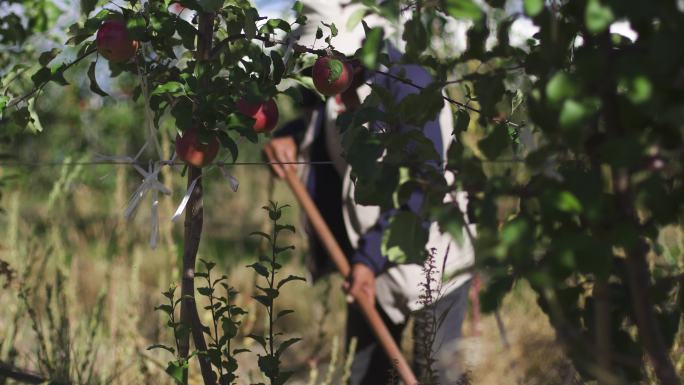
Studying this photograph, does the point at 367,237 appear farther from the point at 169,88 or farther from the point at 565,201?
the point at 565,201

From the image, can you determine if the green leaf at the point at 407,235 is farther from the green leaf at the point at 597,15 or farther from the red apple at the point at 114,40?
the red apple at the point at 114,40

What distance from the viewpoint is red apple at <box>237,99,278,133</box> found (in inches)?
64.7

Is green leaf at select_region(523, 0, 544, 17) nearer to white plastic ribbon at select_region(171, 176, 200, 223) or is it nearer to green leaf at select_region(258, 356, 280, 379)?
white plastic ribbon at select_region(171, 176, 200, 223)

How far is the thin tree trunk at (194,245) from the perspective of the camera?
170cm

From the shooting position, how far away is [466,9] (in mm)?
1106

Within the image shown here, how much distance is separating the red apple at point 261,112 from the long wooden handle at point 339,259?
0.82 metres

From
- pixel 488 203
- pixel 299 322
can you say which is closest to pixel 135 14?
pixel 488 203

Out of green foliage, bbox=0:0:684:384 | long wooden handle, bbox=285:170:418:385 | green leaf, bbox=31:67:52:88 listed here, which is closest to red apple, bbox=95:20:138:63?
green foliage, bbox=0:0:684:384

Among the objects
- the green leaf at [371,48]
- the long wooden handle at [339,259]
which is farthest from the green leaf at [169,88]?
the long wooden handle at [339,259]

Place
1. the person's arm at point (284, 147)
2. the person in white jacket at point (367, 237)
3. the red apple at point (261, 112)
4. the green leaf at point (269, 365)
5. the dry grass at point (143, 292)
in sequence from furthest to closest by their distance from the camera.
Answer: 1. the person's arm at point (284, 147)
2. the dry grass at point (143, 292)
3. the person in white jacket at point (367, 237)
4. the green leaf at point (269, 365)
5. the red apple at point (261, 112)

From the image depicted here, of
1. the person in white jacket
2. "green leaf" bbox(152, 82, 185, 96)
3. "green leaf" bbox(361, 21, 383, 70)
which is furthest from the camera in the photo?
the person in white jacket

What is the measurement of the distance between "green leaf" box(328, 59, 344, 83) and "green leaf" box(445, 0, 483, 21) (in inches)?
20.1

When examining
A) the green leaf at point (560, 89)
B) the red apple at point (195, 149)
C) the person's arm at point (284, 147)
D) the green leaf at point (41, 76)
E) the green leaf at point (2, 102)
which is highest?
the person's arm at point (284, 147)

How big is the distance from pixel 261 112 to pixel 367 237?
92 centimetres
